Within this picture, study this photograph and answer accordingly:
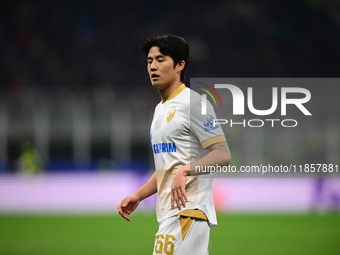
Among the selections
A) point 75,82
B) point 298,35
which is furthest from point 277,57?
point 75,82

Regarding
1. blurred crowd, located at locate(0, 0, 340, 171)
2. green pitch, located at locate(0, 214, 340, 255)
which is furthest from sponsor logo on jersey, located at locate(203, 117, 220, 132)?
blurred crowd, located at locate(0, 0, 340, 171)

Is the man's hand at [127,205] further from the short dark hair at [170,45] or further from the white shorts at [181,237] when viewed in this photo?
the short dark hair at [170,45]

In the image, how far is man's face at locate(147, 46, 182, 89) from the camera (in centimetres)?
253

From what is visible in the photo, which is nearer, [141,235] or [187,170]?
[187,170]

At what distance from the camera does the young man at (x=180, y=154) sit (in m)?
2.32

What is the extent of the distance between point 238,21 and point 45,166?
10628mm

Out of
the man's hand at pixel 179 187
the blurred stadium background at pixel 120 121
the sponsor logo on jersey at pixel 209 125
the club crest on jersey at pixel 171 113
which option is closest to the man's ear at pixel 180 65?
the club crest on jersey at pixel 171 113

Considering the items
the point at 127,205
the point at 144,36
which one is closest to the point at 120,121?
the point at 144,36

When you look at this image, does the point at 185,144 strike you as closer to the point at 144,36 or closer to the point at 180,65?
the point at 180,65

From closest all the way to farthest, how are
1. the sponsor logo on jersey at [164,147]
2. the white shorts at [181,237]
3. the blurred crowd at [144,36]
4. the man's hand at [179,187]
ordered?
1. the man's hand at [179,187]
2. the white shorts at [181,237]
3. the sponsor logo on jersey at [164,147]
4. the blurred crowd at [144,36]

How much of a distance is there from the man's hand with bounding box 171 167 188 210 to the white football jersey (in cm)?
14

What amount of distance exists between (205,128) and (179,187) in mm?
376

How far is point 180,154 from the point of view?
8.01 feet

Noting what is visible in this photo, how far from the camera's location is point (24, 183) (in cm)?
1246
